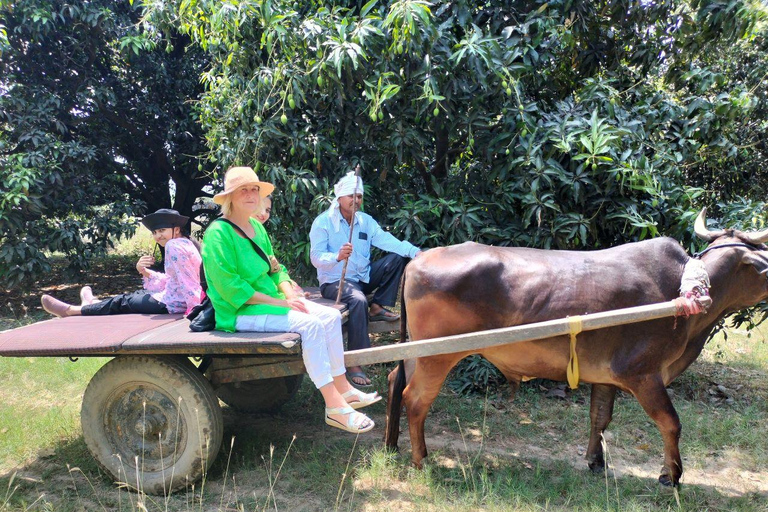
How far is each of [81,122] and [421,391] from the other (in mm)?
8366

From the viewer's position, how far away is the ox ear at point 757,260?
3.70 metres

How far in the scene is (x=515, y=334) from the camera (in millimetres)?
3492

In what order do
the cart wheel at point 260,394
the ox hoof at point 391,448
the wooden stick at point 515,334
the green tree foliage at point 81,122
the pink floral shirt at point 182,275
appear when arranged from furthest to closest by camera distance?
the green tree foliage at point 81,122 → the cart wheel at point 260,394 → the pink floral shirt at point 182,275 → the ox hoof at point 391,448 → the wooden stick at point 515,334

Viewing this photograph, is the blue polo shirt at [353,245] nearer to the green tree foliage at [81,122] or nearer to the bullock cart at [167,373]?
the bullock cart at [167,373]

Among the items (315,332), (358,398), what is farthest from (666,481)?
(315,332)

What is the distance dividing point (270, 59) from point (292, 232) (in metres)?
1.71

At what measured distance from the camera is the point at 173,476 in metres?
3.79

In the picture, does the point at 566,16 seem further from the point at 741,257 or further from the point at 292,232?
the point at 292,232

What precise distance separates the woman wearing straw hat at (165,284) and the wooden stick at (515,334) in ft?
5.21

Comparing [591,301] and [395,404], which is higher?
[591,301]

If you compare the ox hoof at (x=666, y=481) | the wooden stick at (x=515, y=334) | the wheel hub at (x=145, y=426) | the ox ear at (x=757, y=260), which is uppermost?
the ox ear at (x=757, y=260)

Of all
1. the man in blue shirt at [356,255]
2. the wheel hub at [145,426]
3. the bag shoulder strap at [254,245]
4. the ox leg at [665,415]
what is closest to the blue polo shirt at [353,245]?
the man in blue shirt at [356,255]

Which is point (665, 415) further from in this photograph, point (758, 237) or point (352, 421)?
point (352, 421)

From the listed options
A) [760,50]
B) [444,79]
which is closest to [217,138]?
[444,79]
